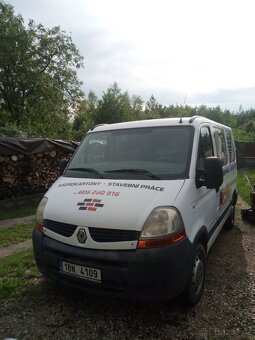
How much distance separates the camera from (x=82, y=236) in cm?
321

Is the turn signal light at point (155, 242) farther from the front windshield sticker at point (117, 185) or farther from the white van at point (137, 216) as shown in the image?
the front windshield sticker at point (117, 185)

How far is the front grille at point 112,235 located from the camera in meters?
3.03

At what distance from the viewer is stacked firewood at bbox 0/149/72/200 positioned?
1023cm

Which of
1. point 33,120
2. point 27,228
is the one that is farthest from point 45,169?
point 33,120

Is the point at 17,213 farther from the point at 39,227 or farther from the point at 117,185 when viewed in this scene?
the point at 117,185

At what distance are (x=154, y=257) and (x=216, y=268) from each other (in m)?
2.27

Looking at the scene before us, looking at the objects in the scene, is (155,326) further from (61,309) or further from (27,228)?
(27,228)

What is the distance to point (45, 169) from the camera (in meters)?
11.7

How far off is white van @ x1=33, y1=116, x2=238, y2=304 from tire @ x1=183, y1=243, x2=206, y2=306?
1 cm

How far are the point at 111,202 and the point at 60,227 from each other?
0.63 m

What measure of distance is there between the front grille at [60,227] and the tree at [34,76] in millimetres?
20326

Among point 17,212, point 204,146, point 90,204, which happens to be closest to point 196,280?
point 90,204

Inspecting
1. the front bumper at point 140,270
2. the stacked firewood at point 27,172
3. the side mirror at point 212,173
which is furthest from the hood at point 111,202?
the stacked firewood at point 27,172

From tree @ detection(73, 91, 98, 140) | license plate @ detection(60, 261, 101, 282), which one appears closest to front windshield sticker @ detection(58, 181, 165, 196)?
license plate @ detection(60, 261, 101, 282)
